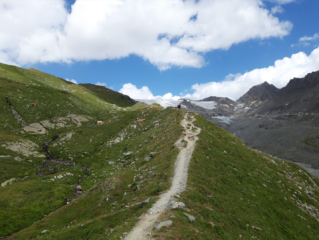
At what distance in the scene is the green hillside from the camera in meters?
25.2

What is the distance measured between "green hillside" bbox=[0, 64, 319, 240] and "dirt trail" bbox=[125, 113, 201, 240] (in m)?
1.04

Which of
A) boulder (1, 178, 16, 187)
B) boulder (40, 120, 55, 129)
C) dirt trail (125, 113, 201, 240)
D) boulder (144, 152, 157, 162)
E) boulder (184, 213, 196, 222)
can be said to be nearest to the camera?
dirt trail (125, 113, 201, 240)

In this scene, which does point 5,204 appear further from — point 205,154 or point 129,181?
point 205,154

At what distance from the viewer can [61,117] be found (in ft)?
316

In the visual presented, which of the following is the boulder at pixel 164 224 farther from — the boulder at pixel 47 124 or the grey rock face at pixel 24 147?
the boulder at pixel 47 124

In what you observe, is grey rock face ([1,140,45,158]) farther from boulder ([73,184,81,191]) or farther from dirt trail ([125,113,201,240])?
dirt trail ([125,113,201,240])

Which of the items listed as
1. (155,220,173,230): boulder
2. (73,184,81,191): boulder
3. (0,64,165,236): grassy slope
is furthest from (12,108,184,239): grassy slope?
(0,64,165,236): grassy slope

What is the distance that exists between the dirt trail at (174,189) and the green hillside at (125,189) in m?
1.04

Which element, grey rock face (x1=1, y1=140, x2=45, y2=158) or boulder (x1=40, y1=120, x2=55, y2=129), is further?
boulder (x1=40, y1=120, x2=55, y2=129)

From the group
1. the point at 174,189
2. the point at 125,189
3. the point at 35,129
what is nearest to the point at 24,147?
the point at 35,129

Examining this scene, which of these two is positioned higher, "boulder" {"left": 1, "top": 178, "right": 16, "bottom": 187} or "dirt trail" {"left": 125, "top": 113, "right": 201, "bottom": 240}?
"dirt trail" {"left": 125, "top": 113, "right": 201, "bottom": 240}

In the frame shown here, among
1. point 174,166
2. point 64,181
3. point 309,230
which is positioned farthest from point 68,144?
point 309,230

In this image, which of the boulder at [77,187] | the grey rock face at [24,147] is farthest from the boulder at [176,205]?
the grey rock face at [24,147]

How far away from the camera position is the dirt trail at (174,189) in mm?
19156
